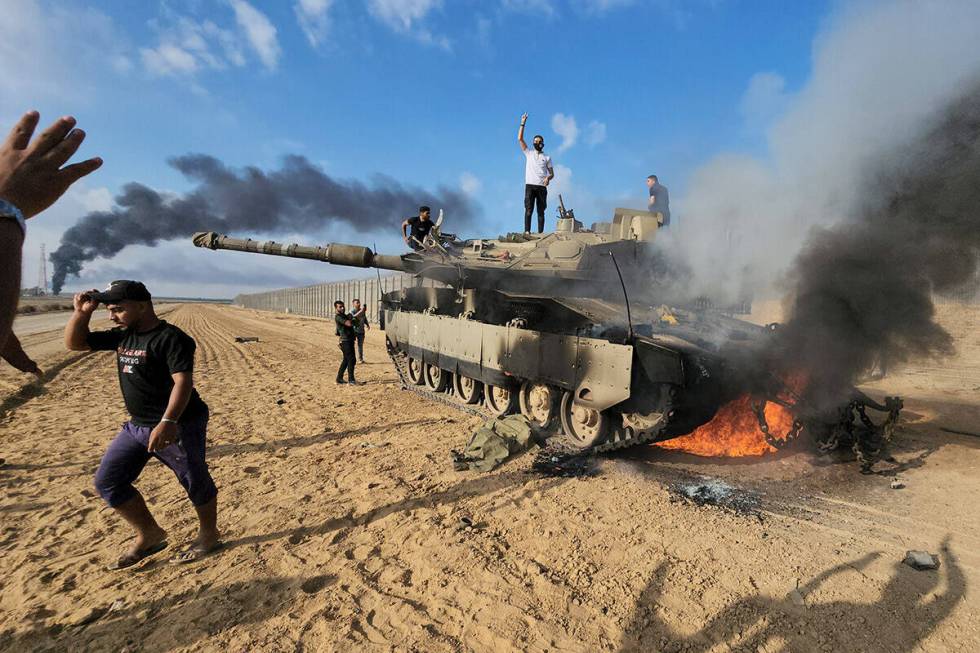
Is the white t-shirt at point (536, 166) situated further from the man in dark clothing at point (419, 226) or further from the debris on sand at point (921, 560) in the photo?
the debris on sand at point (921, 560)

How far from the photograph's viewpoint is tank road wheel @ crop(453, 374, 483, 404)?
340 inches

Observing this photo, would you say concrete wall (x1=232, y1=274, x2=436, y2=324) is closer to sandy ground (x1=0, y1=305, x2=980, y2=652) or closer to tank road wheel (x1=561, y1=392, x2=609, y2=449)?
tank road wheel (x1=561, y1=392, x2=609, y2=449)

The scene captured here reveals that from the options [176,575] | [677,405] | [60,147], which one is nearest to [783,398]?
[677,405]

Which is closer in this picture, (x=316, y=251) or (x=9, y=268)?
(x=9, y=268)

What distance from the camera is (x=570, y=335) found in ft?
19.8

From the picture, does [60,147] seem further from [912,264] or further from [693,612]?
[912,264]

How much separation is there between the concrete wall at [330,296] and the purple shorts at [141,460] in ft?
24.4

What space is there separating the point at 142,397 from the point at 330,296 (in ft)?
152

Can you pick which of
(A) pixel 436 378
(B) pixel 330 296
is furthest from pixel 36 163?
(B) pixel 330 296

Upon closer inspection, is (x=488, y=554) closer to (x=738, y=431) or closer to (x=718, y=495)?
(x=718, y=495)

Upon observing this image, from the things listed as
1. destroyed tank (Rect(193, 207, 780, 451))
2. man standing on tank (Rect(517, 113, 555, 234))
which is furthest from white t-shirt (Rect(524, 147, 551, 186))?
destroyed tank (Rect(193, 207, 780, 451))

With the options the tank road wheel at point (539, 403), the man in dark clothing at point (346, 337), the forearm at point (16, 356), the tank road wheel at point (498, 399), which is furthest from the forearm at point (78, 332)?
the man in dark clothing at point (346, 337)

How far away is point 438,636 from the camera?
2732 millimetres

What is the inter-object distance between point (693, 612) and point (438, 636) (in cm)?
152
